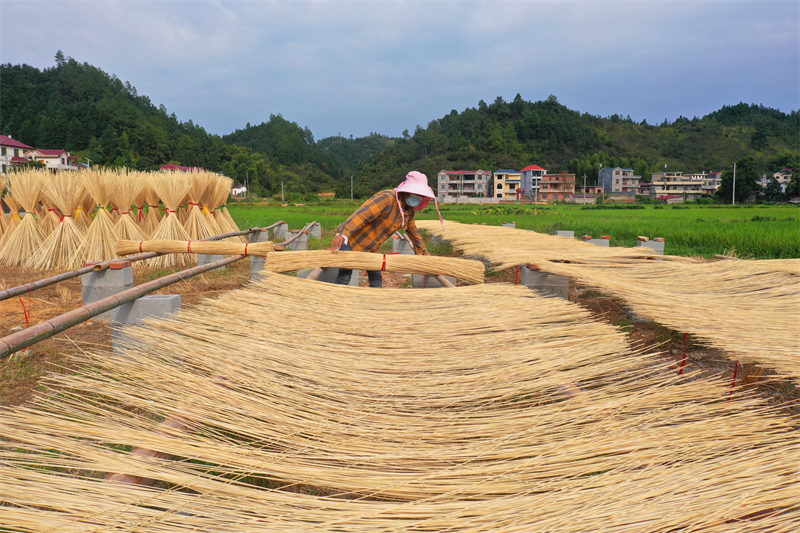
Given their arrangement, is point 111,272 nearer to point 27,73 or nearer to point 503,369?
point 503,369

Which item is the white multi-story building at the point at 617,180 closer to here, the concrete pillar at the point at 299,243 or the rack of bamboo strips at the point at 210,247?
the concrete pillar at the point at 299,243

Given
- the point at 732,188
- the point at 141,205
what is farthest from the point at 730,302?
the point at 732,188

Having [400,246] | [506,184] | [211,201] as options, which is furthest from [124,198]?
[506,184]

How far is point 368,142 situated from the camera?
94.2 m

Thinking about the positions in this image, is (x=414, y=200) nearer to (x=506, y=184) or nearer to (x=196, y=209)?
(x=196, y=209)

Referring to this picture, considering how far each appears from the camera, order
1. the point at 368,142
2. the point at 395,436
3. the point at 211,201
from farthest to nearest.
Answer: the point at 368,142 → the point at 211,201 → the point at 395,436

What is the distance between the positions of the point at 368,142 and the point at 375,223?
93.6m

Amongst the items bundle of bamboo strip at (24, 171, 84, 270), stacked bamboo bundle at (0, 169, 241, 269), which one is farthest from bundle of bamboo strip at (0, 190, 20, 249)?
bundle of bamboo strip at (24, 171, 84, 270)

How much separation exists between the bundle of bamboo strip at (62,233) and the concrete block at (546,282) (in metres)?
7.06

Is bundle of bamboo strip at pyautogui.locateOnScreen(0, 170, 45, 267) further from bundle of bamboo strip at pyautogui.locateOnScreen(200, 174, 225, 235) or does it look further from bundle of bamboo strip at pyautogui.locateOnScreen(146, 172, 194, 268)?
bundle of bamboo strip at pyautogui.locateOnScreen(200, 174, 225, 235)

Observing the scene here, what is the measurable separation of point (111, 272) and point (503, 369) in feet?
11.0

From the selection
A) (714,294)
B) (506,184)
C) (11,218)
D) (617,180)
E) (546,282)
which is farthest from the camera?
(617,180)

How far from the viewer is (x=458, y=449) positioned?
48.5 inches

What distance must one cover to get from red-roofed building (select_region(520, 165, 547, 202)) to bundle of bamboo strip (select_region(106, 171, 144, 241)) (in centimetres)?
5359
